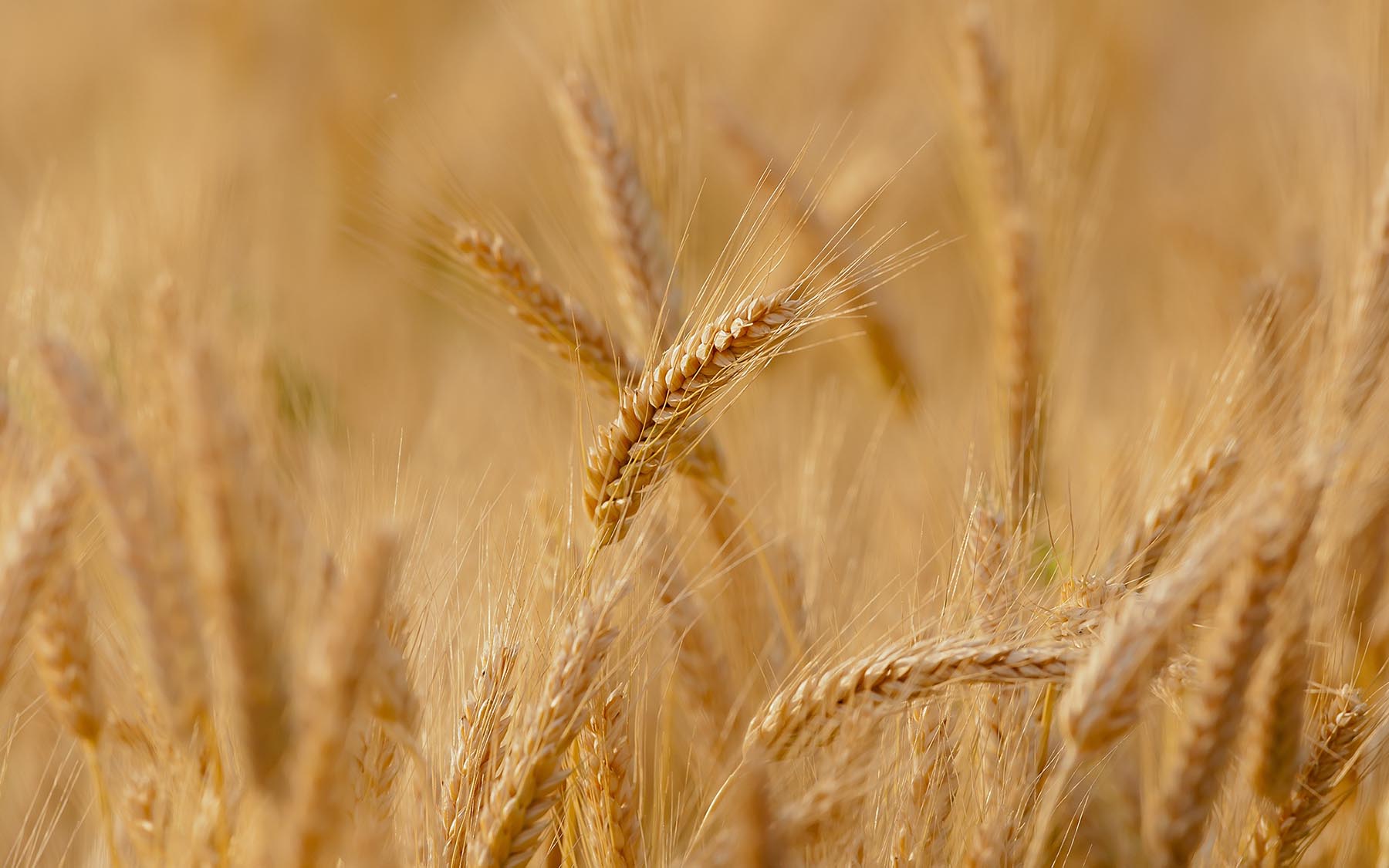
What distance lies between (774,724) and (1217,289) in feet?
5.96

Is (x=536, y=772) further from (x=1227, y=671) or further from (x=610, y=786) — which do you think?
(x=1227, y=671)

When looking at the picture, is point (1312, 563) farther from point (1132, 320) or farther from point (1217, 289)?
point (1132, 320)

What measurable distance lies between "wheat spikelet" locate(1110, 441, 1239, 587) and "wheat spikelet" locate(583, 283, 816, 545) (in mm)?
521

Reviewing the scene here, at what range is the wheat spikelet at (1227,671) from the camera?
3.05 feet

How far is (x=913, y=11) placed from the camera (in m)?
3.45

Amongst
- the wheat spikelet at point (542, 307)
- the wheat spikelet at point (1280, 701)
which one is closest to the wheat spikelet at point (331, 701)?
the wheat spikelet at point (542, 307)

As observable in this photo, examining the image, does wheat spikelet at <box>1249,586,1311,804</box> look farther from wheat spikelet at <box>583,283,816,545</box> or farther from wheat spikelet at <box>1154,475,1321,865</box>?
wheat spikelet at <box>583,283,816,545</box>

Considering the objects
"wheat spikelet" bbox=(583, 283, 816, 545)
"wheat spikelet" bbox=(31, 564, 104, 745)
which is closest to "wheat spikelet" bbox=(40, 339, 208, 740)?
"wheat spikelet" bbox=(31, 564, 104, 745)

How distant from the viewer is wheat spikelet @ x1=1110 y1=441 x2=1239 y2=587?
1.30m

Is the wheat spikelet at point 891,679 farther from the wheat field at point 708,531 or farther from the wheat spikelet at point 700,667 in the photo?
the wheat spikelet at point 700,667

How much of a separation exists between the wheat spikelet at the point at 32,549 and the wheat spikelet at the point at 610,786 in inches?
23.9

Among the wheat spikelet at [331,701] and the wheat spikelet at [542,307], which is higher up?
the wheat spikelet at [542,307]

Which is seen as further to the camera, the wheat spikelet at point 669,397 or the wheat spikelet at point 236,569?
the wheat spikelet at point 669,397

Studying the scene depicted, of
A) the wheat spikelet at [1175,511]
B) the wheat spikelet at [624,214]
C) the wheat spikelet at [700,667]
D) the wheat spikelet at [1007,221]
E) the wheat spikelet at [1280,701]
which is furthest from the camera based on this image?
the wheat spikelet at [1007,221]
